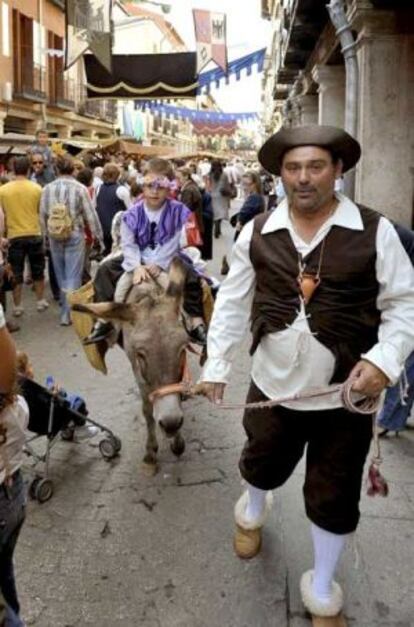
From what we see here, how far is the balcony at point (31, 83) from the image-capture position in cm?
2956

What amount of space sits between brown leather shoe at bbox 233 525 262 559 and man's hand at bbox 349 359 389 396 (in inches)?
50.1

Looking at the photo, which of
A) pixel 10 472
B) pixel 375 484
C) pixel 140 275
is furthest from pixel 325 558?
pixel 140 275

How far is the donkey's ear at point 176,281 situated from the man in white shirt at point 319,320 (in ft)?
4.30

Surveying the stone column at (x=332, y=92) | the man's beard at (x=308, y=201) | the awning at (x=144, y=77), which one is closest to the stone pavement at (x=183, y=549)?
the man's beard at (x=308, y=201)

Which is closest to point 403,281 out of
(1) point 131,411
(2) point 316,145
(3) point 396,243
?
(3) point 396,243

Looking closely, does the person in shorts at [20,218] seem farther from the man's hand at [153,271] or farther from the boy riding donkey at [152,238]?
the man's hand at [153,271]

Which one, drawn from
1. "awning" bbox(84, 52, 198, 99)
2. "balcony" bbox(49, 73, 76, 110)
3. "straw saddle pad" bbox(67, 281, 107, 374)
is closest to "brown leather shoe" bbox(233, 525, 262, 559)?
"straw saddle pad" bbox(67, 281, 107, 374)

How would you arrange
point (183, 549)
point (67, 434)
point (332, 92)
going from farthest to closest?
point (332, 92) < point (67, 434) < point (183, 549)

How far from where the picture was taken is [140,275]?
4551mm

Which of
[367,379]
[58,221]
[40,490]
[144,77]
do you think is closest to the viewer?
[367,379]

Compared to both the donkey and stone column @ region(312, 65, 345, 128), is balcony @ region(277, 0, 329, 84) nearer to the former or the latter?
stone column @ region(312, 65, 345, 128)

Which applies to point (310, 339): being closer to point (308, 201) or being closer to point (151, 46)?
point (308, 201)

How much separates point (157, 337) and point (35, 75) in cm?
3050

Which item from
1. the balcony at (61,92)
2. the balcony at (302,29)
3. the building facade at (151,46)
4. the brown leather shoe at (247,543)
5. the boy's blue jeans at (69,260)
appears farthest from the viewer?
the building facade at (151,46)
